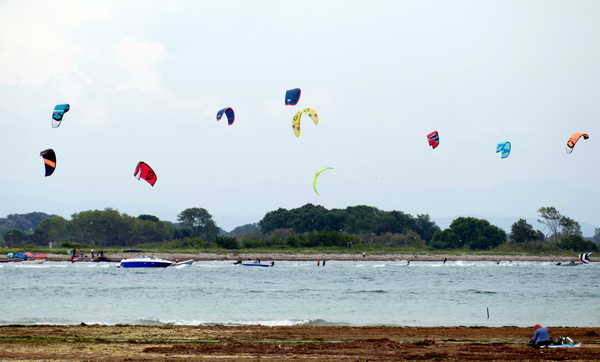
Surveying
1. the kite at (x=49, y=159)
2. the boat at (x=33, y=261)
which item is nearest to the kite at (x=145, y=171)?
the kite at (x=49, y=159)

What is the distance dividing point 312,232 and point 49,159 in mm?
87400

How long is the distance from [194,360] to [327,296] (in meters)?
20.8

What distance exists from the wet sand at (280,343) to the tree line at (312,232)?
3307 inches

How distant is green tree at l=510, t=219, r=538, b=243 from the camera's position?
111750 mm

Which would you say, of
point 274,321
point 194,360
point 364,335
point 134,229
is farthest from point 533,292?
point 134,229

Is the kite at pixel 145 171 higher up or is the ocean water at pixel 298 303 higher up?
the kite at pixel 145 171

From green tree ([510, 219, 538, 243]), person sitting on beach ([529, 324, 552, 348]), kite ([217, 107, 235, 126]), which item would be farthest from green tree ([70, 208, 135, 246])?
person sitting on beach ([529, 324, 552, 348])

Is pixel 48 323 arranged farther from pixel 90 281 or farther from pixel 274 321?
pixel 90 281

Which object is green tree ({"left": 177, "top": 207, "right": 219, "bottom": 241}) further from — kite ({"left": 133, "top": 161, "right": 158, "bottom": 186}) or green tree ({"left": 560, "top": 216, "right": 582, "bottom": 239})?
kite ({"left": 133, "top": 161, "right": 158, "bottom": 186})

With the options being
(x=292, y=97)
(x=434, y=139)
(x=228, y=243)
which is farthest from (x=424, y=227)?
(x=292, y=97)

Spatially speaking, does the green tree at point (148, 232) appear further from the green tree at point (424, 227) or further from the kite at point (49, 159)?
the kite at point (49, 159)

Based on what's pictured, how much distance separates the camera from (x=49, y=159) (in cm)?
3195

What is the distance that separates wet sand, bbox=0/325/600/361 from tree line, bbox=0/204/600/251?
276 feet

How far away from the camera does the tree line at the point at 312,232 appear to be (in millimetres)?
108875
